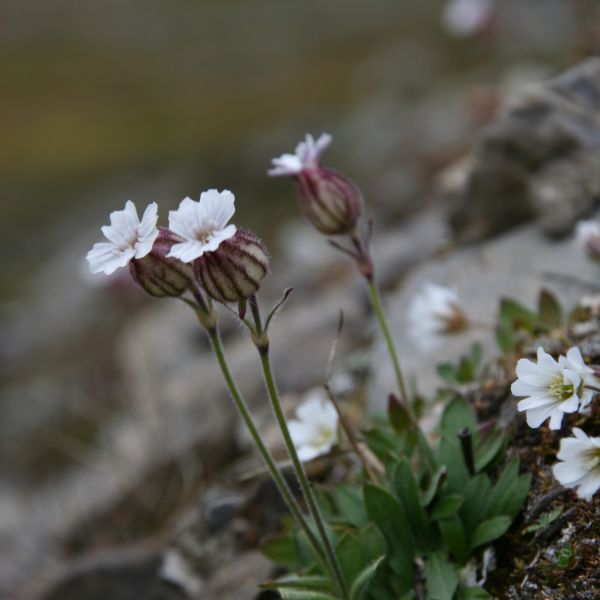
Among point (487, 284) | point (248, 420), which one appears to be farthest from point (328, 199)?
point (487, 284)

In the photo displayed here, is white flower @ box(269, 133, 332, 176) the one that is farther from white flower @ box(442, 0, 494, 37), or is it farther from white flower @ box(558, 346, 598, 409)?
white flower @ box(442, 0, 494, 37)

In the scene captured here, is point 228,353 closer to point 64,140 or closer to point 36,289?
point 36,289

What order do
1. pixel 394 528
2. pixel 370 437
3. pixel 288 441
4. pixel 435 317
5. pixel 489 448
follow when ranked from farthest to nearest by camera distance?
1. pixel 435 317
2. pixel 370 437
3. pixel 489 448
4. pixel 394 528
5. pixel 288 441

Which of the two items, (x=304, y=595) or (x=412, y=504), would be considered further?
(x=412, y=504)

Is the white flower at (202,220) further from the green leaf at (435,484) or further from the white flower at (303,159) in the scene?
the green leaf at (435,484)

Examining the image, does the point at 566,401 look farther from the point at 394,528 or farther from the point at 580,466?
the point at 394,528

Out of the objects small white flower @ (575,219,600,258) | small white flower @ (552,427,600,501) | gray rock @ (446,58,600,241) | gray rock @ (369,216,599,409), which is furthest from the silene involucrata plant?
gray rock @ (446,58,600,241)
